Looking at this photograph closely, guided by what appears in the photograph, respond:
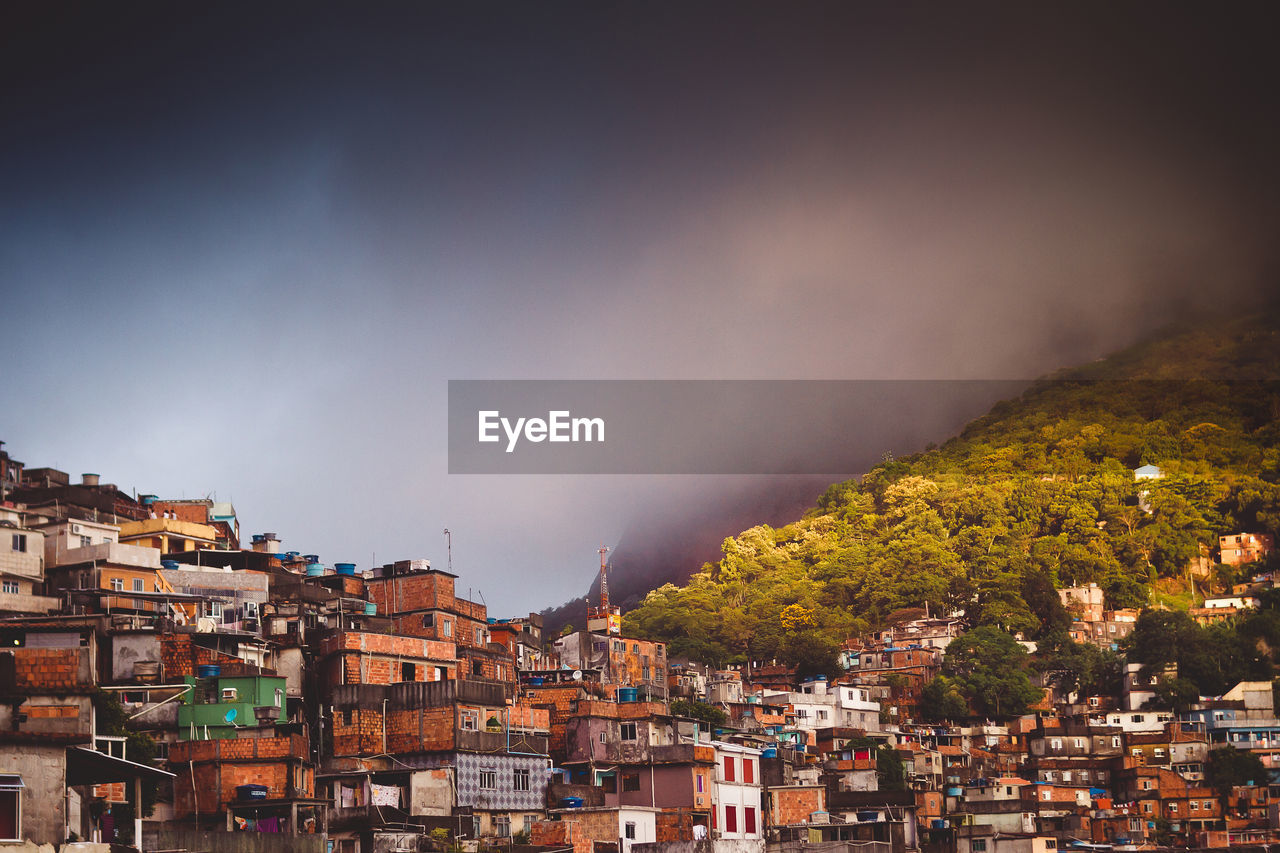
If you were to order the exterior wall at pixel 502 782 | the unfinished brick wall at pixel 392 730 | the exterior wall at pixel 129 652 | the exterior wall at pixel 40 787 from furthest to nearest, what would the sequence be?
1. the unfinished brick wall at pixel 392 730
2. the exterior wall at pixel 502 782
3. the exterior wall at pixel 129 652
4. the exterior wall at pixel 40 787

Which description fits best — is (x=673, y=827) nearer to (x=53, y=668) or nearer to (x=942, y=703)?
(x=53, y=668)

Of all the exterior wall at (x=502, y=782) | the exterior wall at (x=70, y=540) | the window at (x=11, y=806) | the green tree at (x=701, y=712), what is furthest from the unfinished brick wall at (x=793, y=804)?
the window at (x=11, y=806)

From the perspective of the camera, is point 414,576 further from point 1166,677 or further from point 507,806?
point 1166,677

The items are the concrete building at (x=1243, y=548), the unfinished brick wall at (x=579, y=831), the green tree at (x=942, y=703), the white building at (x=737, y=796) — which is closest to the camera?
the unfinished brick wall at (x=579, y=831)

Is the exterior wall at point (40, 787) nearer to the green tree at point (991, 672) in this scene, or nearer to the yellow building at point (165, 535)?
the yellow building at point (165, 535)

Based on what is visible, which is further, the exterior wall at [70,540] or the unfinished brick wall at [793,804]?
the unfinished brick wall at [793,804]

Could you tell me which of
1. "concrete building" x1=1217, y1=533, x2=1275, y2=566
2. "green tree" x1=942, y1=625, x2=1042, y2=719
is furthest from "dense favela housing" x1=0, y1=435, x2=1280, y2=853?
"concrete building" x1=1217, y1=533, x2=1275, y2=566

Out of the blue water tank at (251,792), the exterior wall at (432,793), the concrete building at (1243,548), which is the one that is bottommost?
the exterior wall at (432,793)

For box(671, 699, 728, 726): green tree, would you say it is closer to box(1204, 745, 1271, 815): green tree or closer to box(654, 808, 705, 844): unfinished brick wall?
box(654, 808, 705, 844): unfinished brick wall
